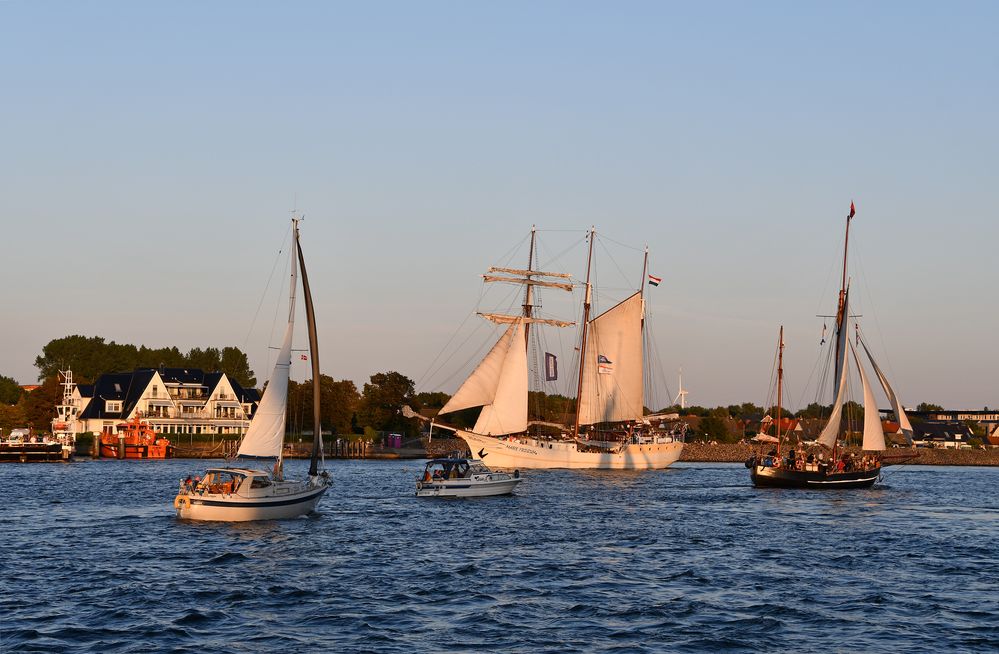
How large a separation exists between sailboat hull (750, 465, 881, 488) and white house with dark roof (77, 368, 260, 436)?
292 ft

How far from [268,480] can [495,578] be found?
68.3ft

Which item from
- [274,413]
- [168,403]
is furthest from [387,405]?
[274,413]

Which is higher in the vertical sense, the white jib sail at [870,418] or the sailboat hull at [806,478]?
the white jib sail at [870,418]

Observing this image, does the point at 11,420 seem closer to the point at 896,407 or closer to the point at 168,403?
the point at 168,403

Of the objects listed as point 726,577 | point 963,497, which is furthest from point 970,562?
point 963,497

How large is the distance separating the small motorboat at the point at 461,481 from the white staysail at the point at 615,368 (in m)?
57.6

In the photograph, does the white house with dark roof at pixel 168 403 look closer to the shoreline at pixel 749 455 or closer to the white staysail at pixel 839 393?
the shoreline at pixel 749 455

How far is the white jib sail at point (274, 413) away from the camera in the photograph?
199 feet

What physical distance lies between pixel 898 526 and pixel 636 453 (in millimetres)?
75927

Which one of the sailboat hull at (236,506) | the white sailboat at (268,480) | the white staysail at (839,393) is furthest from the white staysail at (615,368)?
the sailboat hull at (236,506)

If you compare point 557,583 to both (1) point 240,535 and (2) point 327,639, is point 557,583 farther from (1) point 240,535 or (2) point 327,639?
(1) point 240,535

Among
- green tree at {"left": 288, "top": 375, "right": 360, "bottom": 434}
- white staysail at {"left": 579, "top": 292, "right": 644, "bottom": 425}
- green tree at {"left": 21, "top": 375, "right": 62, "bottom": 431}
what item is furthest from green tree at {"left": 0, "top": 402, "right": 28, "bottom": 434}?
white staysail at {"left": 579, "top": 292, "right": 644, "bottom": 425}

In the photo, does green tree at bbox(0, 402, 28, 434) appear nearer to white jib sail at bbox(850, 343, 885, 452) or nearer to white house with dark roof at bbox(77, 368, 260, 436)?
white house with dark roof at bbox(77, 368, 260, 436)

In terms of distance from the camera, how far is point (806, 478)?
98.1 m
